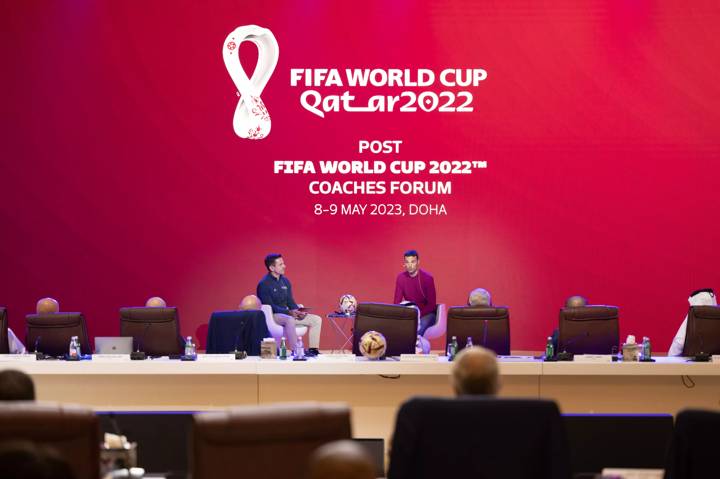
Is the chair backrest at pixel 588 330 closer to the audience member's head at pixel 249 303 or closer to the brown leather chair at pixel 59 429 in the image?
the audience member's head at pixel 249 303

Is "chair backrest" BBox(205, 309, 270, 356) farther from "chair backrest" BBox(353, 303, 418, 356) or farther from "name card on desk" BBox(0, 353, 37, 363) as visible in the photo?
"name card on desk" BBox(0, 353, 37, 363)

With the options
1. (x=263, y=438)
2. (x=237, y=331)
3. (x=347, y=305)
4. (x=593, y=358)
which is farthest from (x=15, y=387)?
(x=347, y=305)

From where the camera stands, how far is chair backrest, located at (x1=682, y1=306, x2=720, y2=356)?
246 inches

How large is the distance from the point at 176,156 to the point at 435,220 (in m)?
2.93

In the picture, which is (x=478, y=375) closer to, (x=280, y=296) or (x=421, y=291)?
(x=421, y=291)

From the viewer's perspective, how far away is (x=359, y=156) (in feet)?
33.9

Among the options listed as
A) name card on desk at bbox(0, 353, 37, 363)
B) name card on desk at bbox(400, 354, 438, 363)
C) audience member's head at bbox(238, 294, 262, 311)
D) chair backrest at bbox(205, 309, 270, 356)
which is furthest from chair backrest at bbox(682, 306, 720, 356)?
name card on desk at bbox(0, 353, 37, 363)

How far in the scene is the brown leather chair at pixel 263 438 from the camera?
2.85 m

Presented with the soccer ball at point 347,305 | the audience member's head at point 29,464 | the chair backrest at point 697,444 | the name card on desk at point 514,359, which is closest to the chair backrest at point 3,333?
the name card on desk at point 514,359

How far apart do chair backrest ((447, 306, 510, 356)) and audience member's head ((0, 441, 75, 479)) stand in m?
4.51

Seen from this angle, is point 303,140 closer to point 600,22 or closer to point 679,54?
point 600,22

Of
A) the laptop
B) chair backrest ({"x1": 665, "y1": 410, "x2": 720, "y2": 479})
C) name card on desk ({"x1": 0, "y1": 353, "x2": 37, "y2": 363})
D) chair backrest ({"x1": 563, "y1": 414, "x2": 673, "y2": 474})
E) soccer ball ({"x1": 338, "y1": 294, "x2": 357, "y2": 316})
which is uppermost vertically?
soccer ball ({"x1": 338, "y1": 294, "x2": 357, "y2": 316})

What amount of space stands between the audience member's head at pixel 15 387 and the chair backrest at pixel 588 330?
13.1ft

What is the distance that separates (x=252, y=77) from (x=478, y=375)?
7.77 m
